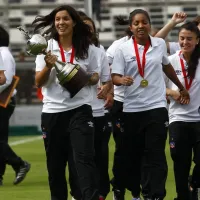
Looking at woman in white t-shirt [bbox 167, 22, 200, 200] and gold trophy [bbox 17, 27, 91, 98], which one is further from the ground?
gold trophy [bbox 17, 27, 91, 98]

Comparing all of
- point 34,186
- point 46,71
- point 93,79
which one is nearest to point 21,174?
point 34,186

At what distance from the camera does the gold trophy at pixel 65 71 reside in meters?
10.6

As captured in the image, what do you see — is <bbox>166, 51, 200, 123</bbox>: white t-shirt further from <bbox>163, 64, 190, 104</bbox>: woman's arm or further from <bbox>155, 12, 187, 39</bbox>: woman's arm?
<bbox>155, 12, 187, 39</bbox>: woman's arm

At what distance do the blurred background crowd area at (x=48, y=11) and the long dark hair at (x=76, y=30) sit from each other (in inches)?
769

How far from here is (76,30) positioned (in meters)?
11.3

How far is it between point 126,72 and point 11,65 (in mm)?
3682

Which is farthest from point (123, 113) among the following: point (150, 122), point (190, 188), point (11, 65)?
point (11, 65)

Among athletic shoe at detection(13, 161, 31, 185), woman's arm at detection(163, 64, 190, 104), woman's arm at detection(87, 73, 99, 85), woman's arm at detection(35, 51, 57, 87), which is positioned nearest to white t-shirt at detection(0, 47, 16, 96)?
athletic shoe at detection(13, 161, 31, 185)

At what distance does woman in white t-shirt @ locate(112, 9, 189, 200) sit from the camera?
11.9 metres

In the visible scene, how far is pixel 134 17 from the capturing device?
1204cm

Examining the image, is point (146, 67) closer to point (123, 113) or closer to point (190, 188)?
point (123, 113)

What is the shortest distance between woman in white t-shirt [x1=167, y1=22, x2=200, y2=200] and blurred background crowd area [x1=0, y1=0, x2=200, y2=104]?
1872 cm

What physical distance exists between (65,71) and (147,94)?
1.55 meters

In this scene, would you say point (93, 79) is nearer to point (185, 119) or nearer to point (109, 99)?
point (109, 99)
